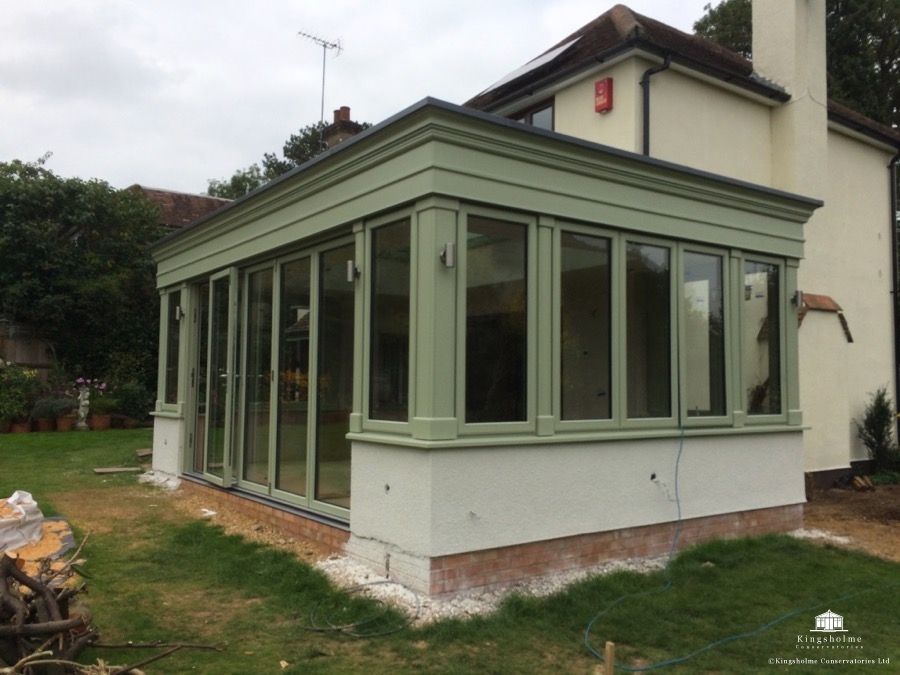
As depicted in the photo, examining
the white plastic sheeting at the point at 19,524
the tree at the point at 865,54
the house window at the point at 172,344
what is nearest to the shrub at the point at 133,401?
the house window at the point at 172,344

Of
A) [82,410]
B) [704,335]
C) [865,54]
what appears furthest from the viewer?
[865,54]

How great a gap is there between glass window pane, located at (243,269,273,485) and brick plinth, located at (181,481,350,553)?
258mm

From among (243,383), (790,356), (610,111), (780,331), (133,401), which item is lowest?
(133,401)

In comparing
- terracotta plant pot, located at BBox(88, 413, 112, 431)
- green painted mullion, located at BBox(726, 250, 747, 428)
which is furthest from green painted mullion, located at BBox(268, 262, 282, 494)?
terracotta plant pot, located at BBox(88, 413, 112, 431)

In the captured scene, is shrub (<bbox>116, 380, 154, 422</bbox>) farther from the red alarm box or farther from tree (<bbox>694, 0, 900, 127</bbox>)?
tree (<bbox>694, 0, 900, 127</bbox>)

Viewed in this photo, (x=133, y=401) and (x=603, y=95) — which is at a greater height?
(x=603, y=95)

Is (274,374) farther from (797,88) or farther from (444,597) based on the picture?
(797,88)

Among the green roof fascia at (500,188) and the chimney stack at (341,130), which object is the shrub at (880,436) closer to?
the green roof fascia at (500,188)

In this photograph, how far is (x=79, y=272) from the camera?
17.4m

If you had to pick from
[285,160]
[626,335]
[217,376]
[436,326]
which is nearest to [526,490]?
[436,326]

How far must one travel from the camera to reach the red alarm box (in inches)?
343

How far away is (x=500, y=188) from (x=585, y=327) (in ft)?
4.17

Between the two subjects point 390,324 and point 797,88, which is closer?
point 390,324

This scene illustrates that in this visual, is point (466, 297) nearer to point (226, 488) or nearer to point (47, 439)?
point (226, 488)
